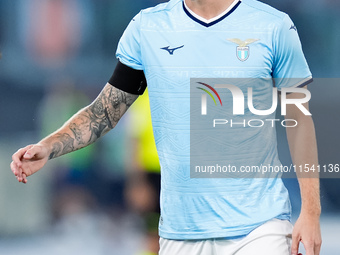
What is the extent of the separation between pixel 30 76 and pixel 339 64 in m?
2.32

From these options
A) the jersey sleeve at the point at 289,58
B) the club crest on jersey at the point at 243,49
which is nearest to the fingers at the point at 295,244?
the jersey sleeve at the point at 289,58

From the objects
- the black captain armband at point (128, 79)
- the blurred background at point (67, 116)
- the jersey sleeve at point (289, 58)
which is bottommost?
the blurred background at point (67, 116)

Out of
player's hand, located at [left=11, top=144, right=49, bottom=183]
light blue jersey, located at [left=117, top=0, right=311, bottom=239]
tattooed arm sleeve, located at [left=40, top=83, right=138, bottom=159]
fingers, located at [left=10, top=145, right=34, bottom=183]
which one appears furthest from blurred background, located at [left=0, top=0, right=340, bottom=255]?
fingers, located at [left=10, top=145, right=34, bottom=183]

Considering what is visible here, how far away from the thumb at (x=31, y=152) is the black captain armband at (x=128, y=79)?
1.59 ft

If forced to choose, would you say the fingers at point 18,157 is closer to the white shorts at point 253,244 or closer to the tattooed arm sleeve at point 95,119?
the tattooed arm sleeve at point 95,119

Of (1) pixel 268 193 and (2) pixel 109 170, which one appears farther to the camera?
(2) pixel 109 170

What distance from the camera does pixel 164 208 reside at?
3.16m

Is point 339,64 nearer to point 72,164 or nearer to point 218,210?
point 72,164

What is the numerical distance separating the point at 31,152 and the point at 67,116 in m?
2.87

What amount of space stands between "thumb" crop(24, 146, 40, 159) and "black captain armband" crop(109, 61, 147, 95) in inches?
19.1

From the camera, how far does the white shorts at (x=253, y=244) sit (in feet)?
9.53

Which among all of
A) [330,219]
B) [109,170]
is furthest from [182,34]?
[330,219]

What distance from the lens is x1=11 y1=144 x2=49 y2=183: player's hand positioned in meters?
2.93

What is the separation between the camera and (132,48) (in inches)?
127
